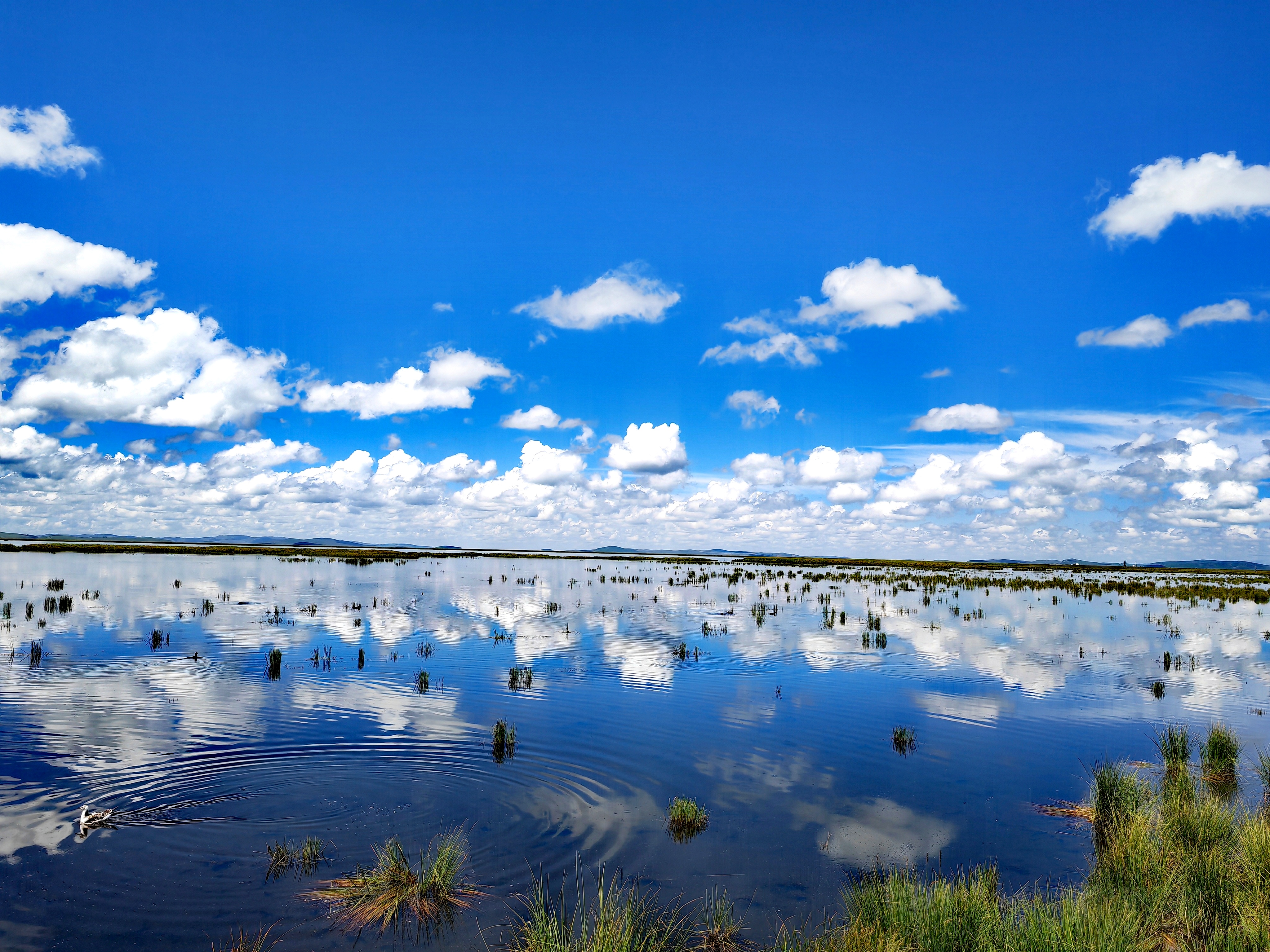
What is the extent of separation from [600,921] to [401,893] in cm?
251

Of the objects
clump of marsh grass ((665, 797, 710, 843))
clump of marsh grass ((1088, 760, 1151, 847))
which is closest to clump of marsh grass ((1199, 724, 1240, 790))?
clump of marsh grass ((1088, 760, 1151, 847))

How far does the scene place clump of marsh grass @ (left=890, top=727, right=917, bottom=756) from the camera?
12.9m

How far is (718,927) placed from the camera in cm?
671

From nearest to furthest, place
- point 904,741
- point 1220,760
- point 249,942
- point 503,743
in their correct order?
point 249,942 → point 1220,760 → point 503,743 → point 904,741

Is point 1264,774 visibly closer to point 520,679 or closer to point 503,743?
point 503,743

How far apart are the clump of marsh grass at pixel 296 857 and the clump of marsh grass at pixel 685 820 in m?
4.20

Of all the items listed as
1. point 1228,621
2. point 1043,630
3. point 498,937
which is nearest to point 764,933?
point 498,937

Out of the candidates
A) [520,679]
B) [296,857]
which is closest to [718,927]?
[296,857]

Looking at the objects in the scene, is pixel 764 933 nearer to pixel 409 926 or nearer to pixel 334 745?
pixel 409 926

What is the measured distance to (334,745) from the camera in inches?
471

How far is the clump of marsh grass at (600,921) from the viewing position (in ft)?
18.9

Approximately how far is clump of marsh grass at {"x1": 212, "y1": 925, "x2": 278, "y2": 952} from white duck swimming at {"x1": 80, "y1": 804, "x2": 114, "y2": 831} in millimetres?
3356

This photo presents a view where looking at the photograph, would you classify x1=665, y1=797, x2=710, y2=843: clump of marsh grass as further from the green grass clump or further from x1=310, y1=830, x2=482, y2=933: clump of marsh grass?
x1=310, y1=830, x2=482, y2=933: clump of marsh grass

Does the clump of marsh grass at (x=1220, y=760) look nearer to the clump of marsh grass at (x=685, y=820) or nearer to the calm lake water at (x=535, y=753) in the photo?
the calm lake water at (x=535, y=753)
